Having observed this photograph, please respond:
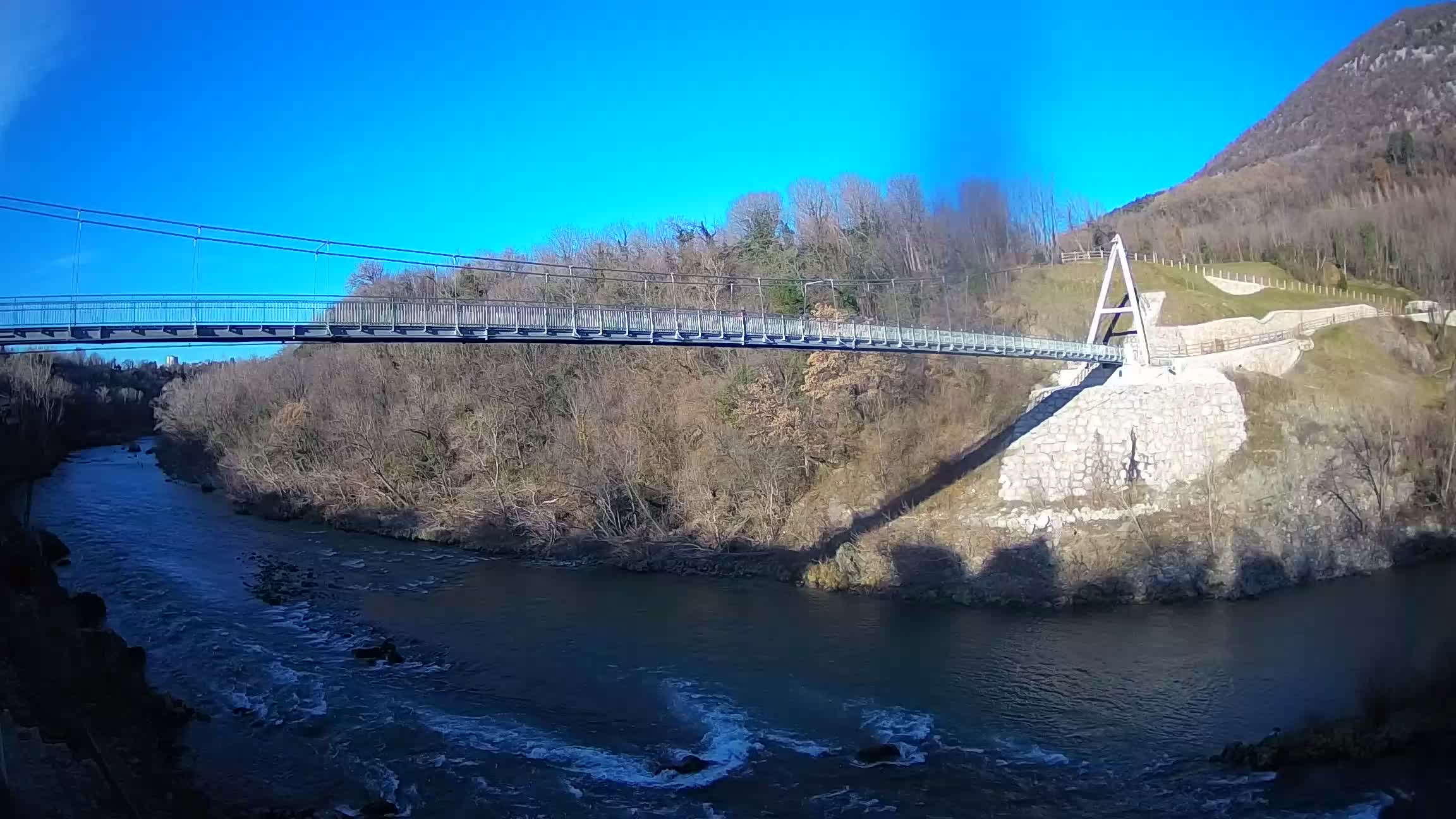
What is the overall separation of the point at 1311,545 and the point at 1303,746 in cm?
990

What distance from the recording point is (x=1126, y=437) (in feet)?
68.1

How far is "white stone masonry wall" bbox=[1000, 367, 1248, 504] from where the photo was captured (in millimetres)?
20109

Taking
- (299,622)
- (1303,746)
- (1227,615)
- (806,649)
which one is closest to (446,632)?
(299,622)

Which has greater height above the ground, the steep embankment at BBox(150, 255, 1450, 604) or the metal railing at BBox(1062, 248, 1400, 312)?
the metal railing at BBox(1062, 248, 1400, 312)

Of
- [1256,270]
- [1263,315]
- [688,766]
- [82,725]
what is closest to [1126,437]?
[1263,315]

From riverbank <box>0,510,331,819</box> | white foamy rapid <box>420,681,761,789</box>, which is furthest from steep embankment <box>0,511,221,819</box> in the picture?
white foamy rapid <box>420,681,761,789</box>

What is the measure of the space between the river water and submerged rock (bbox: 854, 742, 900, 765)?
168mm

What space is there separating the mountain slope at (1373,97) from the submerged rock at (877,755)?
46050 mm

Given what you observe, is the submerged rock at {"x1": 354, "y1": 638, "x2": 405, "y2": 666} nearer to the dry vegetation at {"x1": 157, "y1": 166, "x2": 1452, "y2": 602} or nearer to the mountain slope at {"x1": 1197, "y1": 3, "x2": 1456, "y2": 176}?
the dry vegetation at {"x1": 157, "y1": 166, "x2": 1452, "y2": 602}

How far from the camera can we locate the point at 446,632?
50.4ft

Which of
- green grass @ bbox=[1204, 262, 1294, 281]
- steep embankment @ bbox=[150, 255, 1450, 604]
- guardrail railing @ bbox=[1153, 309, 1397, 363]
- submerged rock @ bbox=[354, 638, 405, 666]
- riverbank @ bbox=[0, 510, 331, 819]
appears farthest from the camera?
green grass @ bbox=[1204, 262, 1294, 281]

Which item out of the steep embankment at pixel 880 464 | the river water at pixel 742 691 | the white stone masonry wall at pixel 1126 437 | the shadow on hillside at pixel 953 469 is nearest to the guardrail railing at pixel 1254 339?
the steep embankment at pixel 880 464

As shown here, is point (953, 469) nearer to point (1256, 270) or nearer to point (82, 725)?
point (82, 725)

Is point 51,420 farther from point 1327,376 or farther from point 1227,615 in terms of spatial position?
point 1327,376
